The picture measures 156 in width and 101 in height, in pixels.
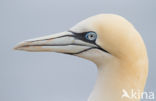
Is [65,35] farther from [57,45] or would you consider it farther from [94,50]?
[94,50]

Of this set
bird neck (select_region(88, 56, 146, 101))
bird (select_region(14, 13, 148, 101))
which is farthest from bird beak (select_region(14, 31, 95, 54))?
bird neck (select_region(88, 56, 146, 101))

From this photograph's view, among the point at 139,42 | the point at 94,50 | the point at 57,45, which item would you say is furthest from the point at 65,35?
the point at 139,42

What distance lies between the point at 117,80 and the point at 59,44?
20.1 inches

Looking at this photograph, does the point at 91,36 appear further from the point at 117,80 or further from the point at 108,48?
the point at 117,80

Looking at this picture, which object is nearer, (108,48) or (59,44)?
(108,48)

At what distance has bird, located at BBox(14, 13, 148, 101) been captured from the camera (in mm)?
2074

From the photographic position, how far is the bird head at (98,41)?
2.06 meters

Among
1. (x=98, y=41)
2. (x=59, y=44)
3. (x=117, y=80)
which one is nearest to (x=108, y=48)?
(x=98, y=41)

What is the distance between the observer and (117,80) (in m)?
2.16

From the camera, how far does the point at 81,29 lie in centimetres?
218

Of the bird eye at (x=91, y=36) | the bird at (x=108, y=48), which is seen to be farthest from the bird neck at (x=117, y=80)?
the bird eye at (x=91, y=36)

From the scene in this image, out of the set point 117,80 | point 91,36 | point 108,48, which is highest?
point 91,36

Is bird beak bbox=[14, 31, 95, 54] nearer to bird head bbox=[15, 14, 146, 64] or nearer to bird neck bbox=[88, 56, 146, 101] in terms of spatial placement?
bird head bbox=[15, 14, 146, 64]

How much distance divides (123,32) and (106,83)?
0.41m
